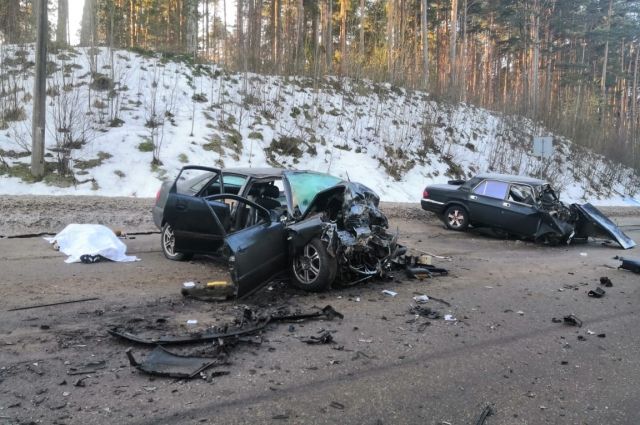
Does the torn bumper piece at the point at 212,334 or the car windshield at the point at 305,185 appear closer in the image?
the torn bumper piece at the point at 212,334

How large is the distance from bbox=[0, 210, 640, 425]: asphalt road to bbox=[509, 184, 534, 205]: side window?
176 inches

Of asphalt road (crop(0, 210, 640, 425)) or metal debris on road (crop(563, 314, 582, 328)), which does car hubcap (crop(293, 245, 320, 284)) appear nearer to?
asphalt road (crop(0, 210, 640, 425))

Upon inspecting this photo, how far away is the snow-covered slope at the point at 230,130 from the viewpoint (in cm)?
1409

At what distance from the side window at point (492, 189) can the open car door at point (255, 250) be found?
771 cm

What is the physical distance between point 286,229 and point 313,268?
23.4 inches

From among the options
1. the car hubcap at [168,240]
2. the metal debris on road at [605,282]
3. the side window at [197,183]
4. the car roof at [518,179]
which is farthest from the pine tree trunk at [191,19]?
the metal debris on road at [605,282]

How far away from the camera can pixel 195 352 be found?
4152 mm

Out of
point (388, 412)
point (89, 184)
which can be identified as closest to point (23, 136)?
point (89, 184)

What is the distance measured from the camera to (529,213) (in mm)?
11414

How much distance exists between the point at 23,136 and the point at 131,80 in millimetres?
5682

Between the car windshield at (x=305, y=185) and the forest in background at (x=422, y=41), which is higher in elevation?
the forest in background at (x=422, y=41)

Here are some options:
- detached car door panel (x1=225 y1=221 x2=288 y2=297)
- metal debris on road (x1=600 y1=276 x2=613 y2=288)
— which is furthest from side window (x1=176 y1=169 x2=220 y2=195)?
metal debris on road (x1=600 y1=276 x2=613 y2=288)

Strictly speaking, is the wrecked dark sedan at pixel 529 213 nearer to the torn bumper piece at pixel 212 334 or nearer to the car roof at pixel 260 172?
the car roof at pixel 260 172

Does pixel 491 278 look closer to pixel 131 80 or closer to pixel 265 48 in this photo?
pixel 131 80
